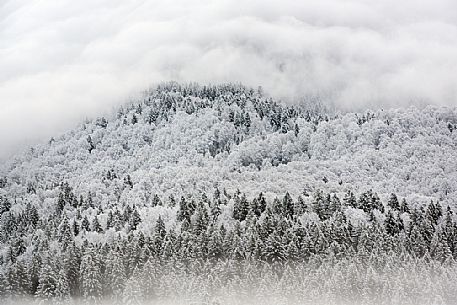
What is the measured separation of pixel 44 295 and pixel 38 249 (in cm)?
4558

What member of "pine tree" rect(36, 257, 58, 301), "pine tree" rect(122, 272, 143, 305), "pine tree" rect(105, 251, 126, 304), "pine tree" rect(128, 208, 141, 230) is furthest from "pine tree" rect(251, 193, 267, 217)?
"pine tree" rect(36, 257, 58, 301)

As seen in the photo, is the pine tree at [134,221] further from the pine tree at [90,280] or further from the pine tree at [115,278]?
the pine tree at [90,280]

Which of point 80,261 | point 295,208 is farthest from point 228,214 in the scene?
point 80,261

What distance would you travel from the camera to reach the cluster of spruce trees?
146875mm

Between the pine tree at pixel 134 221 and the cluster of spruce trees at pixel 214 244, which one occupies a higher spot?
the cluster of spruce trees at pixel 214 244

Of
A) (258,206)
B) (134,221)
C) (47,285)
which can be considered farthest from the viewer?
(134,221)

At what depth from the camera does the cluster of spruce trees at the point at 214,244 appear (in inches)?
5782

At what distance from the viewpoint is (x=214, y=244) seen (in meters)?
161

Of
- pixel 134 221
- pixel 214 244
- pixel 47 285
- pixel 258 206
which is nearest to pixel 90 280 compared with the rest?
pixel 47 285

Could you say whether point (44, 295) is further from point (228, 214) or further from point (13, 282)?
point (228, 214)

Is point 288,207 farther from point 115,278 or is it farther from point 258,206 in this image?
point 115,278

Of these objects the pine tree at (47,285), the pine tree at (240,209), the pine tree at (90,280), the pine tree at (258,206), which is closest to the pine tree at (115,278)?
the pine tree at (90,280)

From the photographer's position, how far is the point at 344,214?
183750 millimetres

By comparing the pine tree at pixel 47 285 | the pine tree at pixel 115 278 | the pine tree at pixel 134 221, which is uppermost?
the pine tree at pixel 47 285
